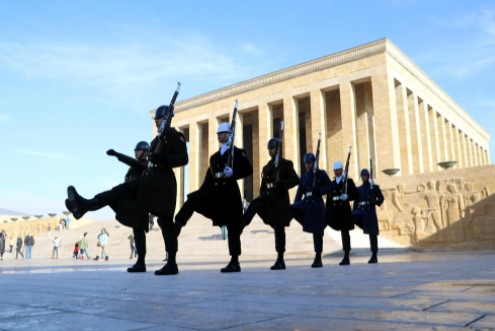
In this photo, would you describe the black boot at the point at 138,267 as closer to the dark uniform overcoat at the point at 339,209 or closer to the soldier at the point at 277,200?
the soldier at the point at 277,200

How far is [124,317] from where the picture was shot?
7.82ft

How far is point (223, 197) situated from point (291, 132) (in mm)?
26826

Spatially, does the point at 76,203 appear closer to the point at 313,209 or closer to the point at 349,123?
the point at 313,209

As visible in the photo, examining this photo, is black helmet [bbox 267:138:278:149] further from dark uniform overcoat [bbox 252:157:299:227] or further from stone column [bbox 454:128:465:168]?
stone column [bbox 454:128:465:168]

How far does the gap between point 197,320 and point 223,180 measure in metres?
4.16

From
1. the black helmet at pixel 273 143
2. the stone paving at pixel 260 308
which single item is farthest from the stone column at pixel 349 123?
the stone paving at pixel 260 308

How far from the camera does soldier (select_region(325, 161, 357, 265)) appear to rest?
27.2 feet

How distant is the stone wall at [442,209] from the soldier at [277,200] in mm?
12952

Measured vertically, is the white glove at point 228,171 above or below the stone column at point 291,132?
below

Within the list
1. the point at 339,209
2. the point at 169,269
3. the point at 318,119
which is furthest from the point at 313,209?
the point at 318,119

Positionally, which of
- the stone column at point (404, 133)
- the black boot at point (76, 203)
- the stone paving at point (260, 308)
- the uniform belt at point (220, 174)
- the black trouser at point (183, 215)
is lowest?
the stone paving at point (260, 308)

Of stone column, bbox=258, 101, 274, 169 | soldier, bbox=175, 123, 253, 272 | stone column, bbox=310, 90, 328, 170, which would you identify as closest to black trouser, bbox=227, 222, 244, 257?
soldier, bbox=175, 123, 253, 272

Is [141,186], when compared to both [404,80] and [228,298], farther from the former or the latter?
[404,80]

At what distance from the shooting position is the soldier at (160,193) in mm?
5914
